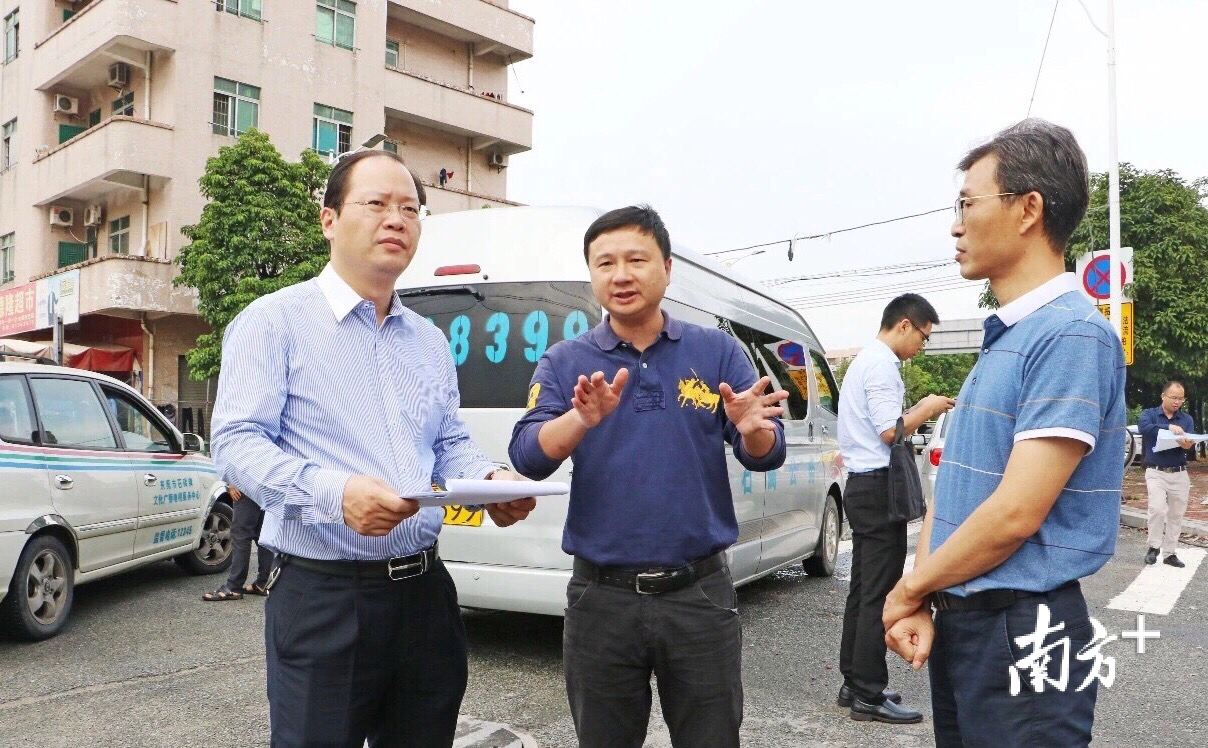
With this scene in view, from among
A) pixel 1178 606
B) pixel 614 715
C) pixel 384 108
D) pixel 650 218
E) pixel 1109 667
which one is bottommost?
pixel 1178 606

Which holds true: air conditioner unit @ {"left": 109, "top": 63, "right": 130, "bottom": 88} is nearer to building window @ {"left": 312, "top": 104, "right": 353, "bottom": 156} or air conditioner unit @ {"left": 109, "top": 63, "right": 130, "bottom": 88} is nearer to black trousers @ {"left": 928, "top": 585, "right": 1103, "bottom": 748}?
building window @ {"left": 312, "top": 104, "right": 353, "bottom": 156}

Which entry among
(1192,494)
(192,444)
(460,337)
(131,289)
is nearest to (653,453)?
(460,337)

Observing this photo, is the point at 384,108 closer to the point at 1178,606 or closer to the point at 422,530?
the point at 1178,606

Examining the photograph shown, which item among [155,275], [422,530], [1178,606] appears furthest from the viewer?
[155,275]

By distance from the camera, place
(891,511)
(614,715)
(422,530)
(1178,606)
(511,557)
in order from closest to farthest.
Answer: (422,530) < (614,715) < (891,511) < (511,557) < (1178,606)

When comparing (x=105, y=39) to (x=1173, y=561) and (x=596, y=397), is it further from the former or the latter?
(x=596, y=397)

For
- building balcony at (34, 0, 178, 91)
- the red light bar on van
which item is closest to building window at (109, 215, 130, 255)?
building balcony at (34, 0, 178, 91)

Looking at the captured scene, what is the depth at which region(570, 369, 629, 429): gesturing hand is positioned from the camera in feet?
7.16

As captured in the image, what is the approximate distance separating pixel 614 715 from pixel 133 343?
849 inches

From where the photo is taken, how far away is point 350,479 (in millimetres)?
1879

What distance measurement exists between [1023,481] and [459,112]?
2535 centimetres

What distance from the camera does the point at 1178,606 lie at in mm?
A: 6629

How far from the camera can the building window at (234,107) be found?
20750 millimetres

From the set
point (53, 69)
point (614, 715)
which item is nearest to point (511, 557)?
point (614, 715)
